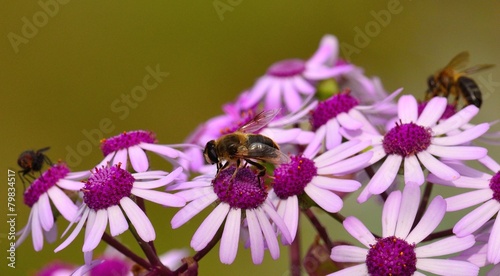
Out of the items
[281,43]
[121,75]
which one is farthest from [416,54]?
[121,75]

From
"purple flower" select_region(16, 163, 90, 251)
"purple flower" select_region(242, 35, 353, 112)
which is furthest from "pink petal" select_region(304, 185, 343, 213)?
"purple flower" select_region(242, 35, 353, 112)

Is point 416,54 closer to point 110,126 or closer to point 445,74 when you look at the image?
point 110,126

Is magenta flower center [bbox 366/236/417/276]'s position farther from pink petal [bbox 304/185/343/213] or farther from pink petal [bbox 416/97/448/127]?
pink petal [bbox 416/97/448/127]

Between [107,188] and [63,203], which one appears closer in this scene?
[107,188]

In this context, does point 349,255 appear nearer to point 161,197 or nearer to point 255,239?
point 255,239

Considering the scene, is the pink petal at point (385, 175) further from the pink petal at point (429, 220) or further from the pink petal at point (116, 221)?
the pink petal at point (116, 221)

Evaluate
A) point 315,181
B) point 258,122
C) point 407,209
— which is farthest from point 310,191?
point 258,122

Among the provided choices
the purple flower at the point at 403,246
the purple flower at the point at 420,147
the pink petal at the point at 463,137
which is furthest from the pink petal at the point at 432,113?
the purple flower at the point at 403,246
